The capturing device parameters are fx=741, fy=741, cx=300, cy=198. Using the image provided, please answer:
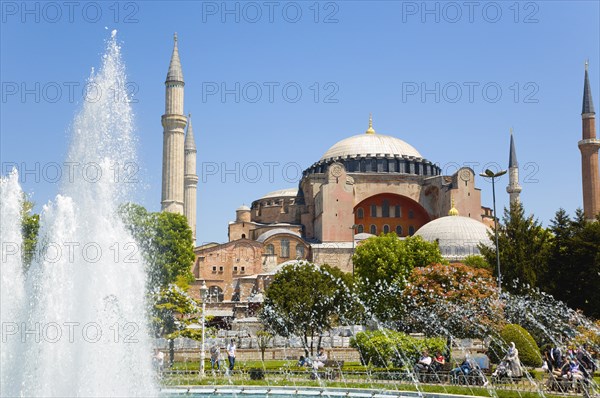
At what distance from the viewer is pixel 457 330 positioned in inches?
951

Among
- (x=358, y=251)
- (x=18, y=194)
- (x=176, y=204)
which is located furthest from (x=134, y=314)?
(x=176, y=204)

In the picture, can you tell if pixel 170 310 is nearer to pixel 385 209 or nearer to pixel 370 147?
pixel 385 209

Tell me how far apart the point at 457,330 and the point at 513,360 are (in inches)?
435

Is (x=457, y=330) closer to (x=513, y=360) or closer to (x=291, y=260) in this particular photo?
(x=513, y=360)

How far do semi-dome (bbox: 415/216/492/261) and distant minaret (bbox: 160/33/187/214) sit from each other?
1472 cm

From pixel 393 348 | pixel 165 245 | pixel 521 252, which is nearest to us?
pixel 393 348

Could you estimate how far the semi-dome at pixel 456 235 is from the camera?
4469 cm

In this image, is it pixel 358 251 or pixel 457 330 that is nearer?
pixel 457 330

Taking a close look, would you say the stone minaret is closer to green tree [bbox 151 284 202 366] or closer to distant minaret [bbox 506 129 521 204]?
distant minaret [bbox 506 129 521 204]

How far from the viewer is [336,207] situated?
162 ft

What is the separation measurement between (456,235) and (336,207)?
832cm

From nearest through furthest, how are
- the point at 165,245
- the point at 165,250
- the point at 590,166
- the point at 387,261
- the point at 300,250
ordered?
1. the point at 165,245
2. the point at 165,250
3. the point at 387,261
4. the point at 590,166
5. the point at 300,250

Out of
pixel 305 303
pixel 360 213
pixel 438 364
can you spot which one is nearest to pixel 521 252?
pixel 305 303

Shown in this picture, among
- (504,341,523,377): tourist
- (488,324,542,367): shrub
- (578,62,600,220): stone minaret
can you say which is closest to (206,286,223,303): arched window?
(578,62,600,220): stone minaret
